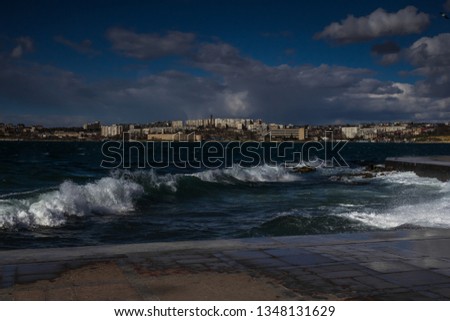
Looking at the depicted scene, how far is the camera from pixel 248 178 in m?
31.0

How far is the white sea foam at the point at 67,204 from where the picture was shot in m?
13.0

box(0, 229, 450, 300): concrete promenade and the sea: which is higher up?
box(0, 229, 450, 300): concrete promenade

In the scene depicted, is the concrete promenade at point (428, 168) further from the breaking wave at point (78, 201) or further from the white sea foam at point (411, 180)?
the breaking wave at point (78, 201)

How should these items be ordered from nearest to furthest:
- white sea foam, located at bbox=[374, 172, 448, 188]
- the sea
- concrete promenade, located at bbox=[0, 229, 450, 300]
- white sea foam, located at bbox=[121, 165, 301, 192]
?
Result: concrete promenade, located at bbox=[0, 229, 450, 300] < the sea < white sea foam, located at bbox=[121, 165, 301, 192] < white sea foam, located at bbox=[374, 172, 448, 188]

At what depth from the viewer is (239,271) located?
480 cm

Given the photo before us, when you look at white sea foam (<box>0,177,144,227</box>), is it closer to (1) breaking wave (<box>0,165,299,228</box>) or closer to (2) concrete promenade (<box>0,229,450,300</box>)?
(1) breaking wave (<box>0,165,299,228</box>)

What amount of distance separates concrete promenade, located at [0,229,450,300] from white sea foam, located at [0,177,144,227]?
25.1 feet

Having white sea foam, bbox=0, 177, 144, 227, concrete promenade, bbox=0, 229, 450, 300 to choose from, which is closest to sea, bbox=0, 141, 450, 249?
white sea foam, bbox=0, 177, 144, 227

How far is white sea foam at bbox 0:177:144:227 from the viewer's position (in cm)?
1299

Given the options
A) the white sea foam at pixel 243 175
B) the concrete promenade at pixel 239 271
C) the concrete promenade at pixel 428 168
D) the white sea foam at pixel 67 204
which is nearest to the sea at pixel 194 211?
the white sea foam at pixel 67 204

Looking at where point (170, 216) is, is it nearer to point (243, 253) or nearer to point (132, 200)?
point (132, 200)

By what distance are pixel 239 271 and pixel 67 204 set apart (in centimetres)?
1106
